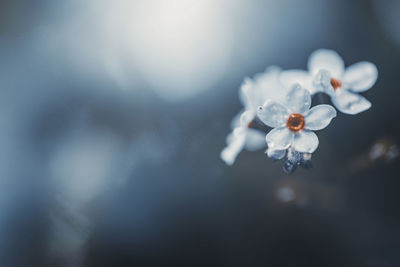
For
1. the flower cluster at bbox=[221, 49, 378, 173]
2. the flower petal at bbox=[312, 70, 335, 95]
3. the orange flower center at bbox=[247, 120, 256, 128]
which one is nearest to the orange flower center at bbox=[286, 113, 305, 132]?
the flower cluster at bbox=[221, 49, 378, 173]

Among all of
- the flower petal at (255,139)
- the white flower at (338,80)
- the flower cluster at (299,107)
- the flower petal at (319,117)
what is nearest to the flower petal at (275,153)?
the flower cluster at (299,107)

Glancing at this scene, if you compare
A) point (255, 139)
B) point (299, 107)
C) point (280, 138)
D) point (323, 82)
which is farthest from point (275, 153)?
point (255, 139)

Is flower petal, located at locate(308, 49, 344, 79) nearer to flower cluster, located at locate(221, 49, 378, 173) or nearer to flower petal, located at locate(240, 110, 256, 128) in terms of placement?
flower cluster, located at locate(221, 49, 378, 173)

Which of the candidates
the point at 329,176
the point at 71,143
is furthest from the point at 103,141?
the point at 329,176

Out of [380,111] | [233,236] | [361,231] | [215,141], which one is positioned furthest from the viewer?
[215,141]

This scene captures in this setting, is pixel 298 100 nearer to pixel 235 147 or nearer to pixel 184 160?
pixel 235 147

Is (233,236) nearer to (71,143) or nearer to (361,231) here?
(361,231)
